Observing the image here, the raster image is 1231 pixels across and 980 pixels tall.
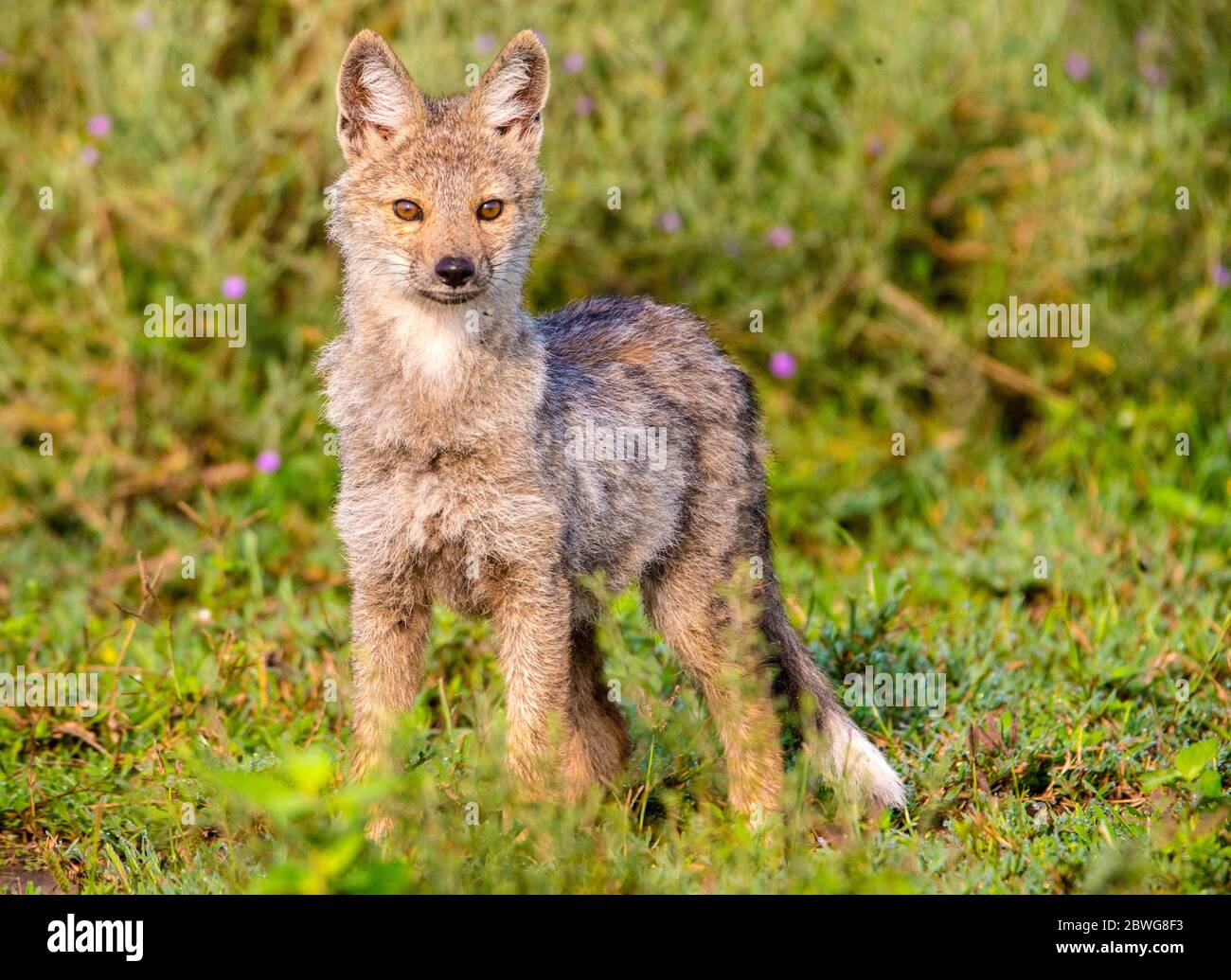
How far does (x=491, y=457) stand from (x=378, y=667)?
2.29 ft

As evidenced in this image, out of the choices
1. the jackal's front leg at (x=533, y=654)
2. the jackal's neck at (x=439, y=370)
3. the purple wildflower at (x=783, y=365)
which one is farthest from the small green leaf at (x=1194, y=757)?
the purple wildflower at (x=783, y=365)

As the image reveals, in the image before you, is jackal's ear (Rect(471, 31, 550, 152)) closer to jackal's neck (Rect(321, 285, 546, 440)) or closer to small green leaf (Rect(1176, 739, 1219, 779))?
jackal's neck (Rect(321, 285, 546, 440))

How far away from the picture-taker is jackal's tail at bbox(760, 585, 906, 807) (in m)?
4.71

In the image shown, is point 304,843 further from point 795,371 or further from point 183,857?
point 795,371

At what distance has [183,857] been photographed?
14.6 feet

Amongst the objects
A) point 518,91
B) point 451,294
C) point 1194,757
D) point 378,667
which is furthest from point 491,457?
point 1194,757

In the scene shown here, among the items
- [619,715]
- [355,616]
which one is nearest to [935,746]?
[619,715]

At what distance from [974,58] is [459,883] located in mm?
5560

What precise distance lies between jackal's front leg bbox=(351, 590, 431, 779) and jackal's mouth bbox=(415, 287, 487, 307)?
34.4 inches

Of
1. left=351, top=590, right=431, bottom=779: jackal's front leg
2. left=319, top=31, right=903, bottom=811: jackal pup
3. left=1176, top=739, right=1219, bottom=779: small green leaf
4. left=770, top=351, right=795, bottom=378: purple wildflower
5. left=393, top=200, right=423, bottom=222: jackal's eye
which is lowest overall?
left=1176, top=739, right=1219, bottom=779: small green leaf

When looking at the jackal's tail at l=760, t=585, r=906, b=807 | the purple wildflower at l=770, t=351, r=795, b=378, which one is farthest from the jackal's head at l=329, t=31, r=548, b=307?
the purple wildflower at l=770, t=351, r=795, b=378

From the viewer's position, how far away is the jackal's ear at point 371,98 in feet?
14.6

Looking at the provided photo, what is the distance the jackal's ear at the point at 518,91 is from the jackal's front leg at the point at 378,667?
4.67ft

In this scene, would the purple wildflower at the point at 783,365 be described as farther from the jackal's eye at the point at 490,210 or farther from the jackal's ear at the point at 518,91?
the jackal's eye at the point at 490,210
